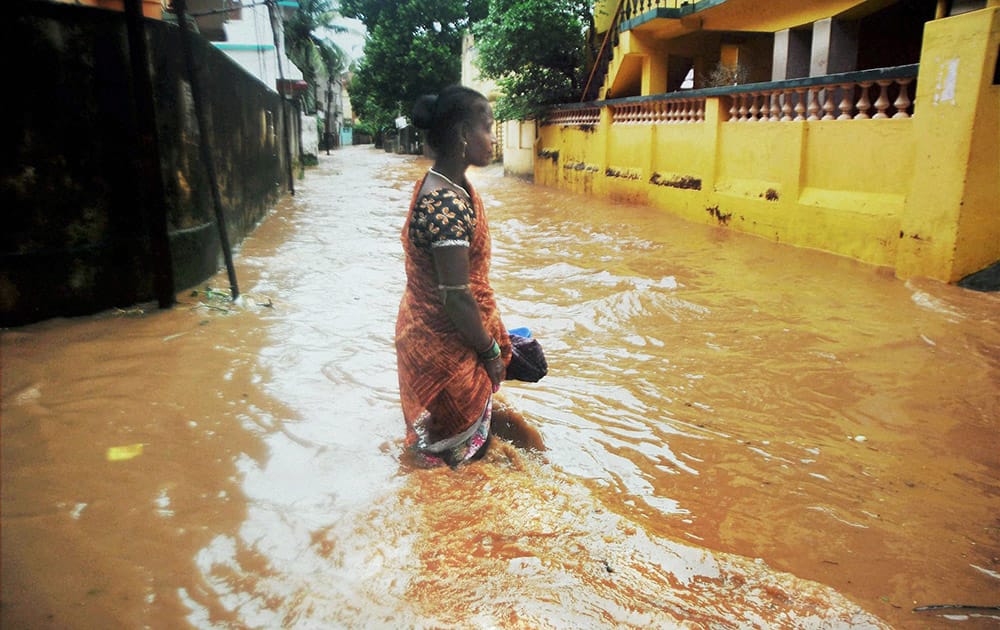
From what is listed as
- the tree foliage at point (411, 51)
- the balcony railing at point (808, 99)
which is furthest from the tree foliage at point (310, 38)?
the balcony railing at point (808, 99)

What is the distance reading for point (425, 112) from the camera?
248 cm

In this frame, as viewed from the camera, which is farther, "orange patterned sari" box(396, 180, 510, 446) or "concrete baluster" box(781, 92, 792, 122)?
"concrete baluster" box(781, 92, 792, 122)

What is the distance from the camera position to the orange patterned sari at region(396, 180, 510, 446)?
8.29 feet

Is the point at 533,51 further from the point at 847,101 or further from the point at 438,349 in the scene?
the point at 438,349

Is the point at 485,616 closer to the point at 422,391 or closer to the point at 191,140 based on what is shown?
the point at 422,391

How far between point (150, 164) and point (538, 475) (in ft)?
11.0

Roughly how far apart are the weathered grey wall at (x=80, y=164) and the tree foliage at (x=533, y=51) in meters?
12.0

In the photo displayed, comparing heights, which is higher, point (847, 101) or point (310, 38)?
point (310, 38)

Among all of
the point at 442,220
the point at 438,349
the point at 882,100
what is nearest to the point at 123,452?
the point at 438,349

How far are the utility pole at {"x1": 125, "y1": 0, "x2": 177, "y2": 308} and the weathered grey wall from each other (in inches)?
4.1

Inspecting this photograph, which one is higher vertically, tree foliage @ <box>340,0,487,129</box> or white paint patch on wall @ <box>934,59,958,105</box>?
tree foliage @ <box>340,0,487,129</box>

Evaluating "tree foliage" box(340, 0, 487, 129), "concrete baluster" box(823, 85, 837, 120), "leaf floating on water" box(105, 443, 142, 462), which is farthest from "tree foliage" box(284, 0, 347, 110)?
"leaf floating on water" box(105, 443, 142, 462)

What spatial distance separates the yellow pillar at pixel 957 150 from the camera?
5.42 metres

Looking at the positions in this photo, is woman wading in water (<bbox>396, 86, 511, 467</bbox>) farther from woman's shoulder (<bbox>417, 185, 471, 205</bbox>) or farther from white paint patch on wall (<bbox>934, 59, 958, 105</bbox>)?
white paint patch on wall (<bbox>934, 59, 958, 105</bbox>)
